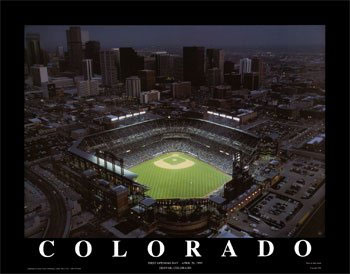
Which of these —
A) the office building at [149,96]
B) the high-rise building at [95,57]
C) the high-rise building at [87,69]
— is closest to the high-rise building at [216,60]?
the office building at [149,96]

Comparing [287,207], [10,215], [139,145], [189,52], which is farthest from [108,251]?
[189,52]

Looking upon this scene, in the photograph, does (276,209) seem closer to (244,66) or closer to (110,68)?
(244,66)

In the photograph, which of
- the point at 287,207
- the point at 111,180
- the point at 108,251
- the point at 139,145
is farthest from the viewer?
the point at 139,145

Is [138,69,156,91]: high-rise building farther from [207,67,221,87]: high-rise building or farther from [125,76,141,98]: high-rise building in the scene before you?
[207,67,221,87]: high-rise building

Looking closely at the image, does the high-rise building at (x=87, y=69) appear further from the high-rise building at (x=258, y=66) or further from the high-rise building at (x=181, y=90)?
the high-rise building at (x=258, y=66)

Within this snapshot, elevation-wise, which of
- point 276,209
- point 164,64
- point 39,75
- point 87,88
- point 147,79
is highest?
point 164,64

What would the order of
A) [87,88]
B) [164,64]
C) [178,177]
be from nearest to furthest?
[178,177]
[164,64]
[87,88]

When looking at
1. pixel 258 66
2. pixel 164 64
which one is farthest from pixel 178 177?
pixel 164 64

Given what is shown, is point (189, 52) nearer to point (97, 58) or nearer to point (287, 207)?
point (97, 58)
